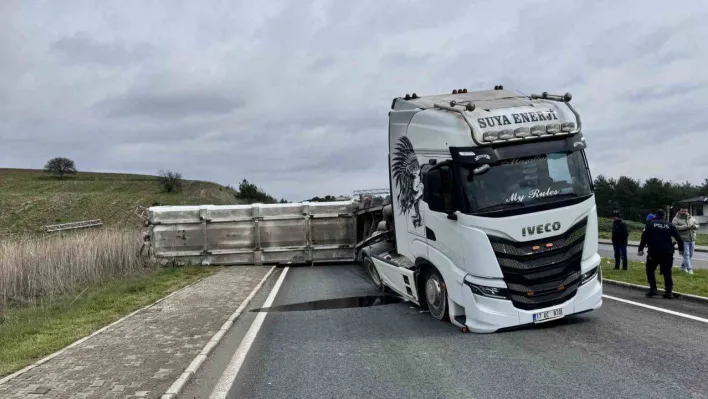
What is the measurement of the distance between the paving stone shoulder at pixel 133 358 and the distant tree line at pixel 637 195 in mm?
80471

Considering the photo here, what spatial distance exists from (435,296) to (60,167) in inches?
4175

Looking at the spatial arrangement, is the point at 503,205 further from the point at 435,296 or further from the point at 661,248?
the point at 661,248

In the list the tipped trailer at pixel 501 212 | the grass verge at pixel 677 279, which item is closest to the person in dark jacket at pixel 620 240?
the grass verge at pixel 677 279

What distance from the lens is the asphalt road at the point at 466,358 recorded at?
5.62m

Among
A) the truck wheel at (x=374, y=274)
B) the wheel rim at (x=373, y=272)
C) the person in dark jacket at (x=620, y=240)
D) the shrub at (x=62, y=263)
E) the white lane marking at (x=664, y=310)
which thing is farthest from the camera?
the person in dark jacket at (x=620, y=240)

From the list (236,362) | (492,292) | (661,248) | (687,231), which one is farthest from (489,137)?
(687,231)

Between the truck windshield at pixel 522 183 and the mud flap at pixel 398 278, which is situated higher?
the truck windshield at pixel 522 183

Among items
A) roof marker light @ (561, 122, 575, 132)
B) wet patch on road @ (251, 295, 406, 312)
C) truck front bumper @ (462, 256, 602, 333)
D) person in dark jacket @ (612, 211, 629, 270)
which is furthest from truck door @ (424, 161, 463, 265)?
person in dark jacket @ (612, 211, 629, 270)

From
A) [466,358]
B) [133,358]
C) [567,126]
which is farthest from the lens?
[567,126]

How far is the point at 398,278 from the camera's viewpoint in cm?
1066

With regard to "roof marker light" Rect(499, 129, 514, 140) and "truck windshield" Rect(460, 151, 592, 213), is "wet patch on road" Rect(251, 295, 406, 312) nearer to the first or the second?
"truck windshield" Rect(460, 151, 592, 213)

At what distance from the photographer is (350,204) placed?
22328 millimetres

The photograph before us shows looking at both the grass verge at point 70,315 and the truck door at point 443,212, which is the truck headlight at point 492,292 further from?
the grass verge at point 70,315

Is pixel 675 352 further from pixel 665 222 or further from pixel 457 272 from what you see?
pixel 665 222
